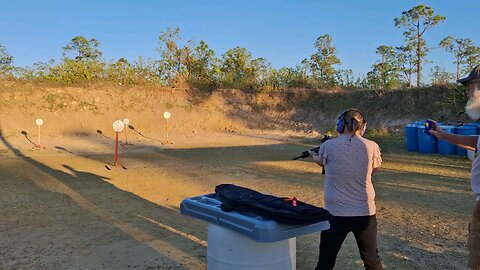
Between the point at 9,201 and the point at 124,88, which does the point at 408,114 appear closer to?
the point at 124,88

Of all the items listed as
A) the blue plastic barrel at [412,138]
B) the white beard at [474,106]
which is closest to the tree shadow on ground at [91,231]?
the white beard at [474,106]

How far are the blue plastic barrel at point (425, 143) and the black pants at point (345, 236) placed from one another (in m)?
11.2

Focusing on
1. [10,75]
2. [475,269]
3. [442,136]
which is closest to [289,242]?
[475,269]

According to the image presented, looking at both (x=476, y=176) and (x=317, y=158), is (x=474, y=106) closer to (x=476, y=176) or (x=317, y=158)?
(x=476, y=176)

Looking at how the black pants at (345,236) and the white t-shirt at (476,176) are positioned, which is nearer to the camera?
the white t-shirt at (476,176)

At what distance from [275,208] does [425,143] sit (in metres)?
12.5

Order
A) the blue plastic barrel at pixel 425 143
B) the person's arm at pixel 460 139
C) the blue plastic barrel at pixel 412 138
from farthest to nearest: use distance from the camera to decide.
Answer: the blue plastic barrel at pixel 412 138 < the blue plastic barrel at pixel 425 143 < the person's arm at pixel 460 139

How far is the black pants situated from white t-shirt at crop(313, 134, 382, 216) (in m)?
0.06

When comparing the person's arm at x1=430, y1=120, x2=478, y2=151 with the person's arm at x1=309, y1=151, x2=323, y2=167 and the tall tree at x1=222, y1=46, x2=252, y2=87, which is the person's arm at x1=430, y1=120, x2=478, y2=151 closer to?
the person's arm at x1=309, y1=151, x2=323, y2=167

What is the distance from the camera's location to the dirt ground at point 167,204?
14.5 ft

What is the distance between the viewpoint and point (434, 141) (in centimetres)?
1312

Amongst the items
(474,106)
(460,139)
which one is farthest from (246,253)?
(460,139)

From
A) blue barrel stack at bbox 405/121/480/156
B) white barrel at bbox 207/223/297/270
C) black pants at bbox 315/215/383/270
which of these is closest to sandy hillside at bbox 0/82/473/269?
blue barrel stack at bbox 405/121/480/156

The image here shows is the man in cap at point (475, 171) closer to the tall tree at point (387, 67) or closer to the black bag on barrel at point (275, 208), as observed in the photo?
the black bag on barrel at point (275, 208)
